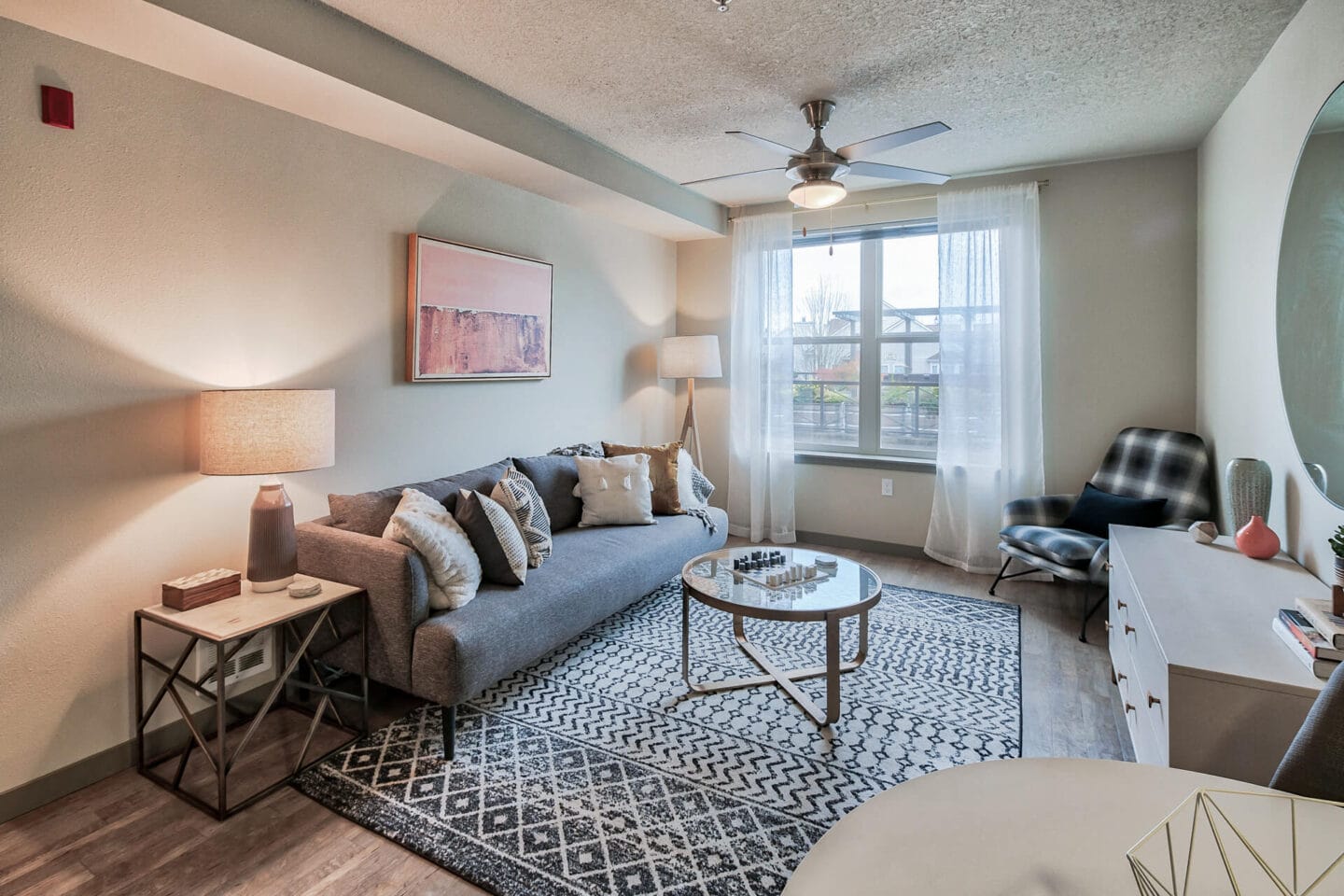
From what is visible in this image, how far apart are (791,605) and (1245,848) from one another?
1.67m

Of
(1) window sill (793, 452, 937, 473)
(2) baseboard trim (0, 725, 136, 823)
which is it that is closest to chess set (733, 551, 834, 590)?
(1) window sill (793, 452, 937, 473)

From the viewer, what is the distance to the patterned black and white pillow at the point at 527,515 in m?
2.95

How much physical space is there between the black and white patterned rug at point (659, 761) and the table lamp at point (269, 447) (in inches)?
28.3

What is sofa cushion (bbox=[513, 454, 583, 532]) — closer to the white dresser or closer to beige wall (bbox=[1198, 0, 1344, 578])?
the white dresser

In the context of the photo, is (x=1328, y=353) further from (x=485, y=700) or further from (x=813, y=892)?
(x=485, y=700)

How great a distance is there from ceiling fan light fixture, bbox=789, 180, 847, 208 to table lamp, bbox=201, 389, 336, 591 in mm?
2091

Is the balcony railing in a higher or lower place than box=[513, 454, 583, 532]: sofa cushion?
higher

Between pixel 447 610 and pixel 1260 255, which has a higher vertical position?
pixel 1260 255

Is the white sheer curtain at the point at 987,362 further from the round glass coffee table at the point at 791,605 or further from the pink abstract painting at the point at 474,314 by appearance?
the pink abstract painting at the point at 474,314

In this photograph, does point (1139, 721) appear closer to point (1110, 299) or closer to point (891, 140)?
point (891, 140)

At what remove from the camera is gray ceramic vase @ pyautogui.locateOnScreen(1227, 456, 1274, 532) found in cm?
243

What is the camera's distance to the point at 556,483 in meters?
3.62

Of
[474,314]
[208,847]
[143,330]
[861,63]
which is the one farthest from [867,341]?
[208,847]

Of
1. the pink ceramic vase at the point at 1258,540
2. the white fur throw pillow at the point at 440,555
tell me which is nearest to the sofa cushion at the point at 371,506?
the white fur throw pillow at the point at 440,555
